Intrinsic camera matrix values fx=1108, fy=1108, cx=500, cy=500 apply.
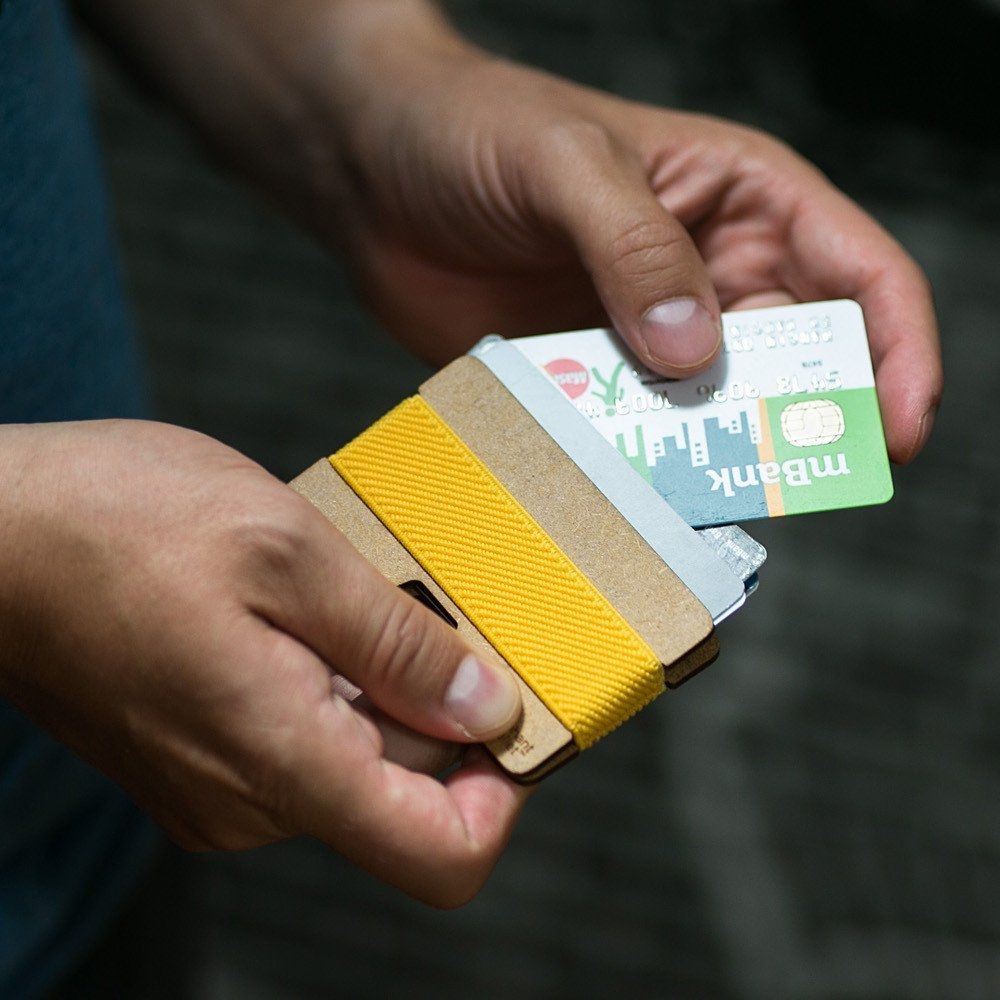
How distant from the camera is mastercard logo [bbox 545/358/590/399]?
2.98 feet

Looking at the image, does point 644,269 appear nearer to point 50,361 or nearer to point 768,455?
point 768,455

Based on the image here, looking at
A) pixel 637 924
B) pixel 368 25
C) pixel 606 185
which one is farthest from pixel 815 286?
pixel 637 924

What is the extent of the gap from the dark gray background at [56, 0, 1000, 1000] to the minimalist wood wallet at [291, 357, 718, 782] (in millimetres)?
748

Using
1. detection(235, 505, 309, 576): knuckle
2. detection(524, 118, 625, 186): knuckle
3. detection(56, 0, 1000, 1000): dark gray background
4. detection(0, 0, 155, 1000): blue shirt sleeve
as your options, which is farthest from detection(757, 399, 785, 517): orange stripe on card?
detection(56, 0, 1000, 1000): dark gray background

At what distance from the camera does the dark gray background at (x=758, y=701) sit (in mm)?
1563

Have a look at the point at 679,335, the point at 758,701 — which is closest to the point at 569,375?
the point at 679,335

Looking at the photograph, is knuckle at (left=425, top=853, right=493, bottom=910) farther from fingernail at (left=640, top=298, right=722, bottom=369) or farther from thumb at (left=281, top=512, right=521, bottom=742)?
fingernail at (left=640, top=298, right=722, bottom=369)

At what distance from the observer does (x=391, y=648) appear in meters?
0.69

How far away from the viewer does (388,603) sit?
690 mm

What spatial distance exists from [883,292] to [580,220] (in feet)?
0.93

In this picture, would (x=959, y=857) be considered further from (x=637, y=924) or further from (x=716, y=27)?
(x=716, y=27)

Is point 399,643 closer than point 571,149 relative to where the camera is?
Yes

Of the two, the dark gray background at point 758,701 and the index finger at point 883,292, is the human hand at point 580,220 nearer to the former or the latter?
the index finger at point 883,292

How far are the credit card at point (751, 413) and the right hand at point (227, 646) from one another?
0.25 meters
